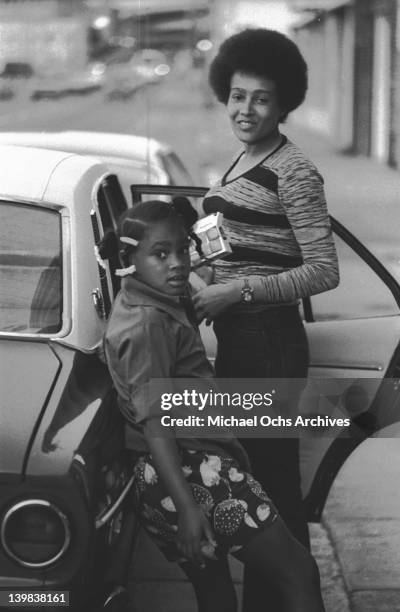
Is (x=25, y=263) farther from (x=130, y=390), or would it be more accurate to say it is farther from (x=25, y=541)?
(x=25, y=541)

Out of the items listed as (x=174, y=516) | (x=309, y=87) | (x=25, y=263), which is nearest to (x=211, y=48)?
(x=309, y=87)

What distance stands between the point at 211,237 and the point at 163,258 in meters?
0.19

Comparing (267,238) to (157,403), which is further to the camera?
(267,238)

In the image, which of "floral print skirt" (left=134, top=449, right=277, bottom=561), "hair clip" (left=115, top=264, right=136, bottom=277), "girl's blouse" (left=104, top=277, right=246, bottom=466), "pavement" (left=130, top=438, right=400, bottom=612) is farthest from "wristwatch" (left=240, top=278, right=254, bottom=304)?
"pavement" (left=130, top=438, right=400, bottom=612)

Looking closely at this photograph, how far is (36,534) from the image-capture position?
2480 mm

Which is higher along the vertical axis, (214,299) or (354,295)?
(214,299)

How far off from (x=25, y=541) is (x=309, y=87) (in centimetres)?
146

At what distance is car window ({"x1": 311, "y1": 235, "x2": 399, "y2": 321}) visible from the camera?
349 centimetres

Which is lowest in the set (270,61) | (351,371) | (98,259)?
(351,371)

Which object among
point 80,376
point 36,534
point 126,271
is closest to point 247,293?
point 126,271

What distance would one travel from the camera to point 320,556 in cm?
404

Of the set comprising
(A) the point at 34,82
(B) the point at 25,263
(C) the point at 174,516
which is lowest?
(C) the point at 174,516

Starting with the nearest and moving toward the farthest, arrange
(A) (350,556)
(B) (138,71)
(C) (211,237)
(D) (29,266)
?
1. (C) (211,237)
2. (D) (29,266)
3. (B) (138,71)
4. (A) (350,556)

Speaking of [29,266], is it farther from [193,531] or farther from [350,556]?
[350,556]
